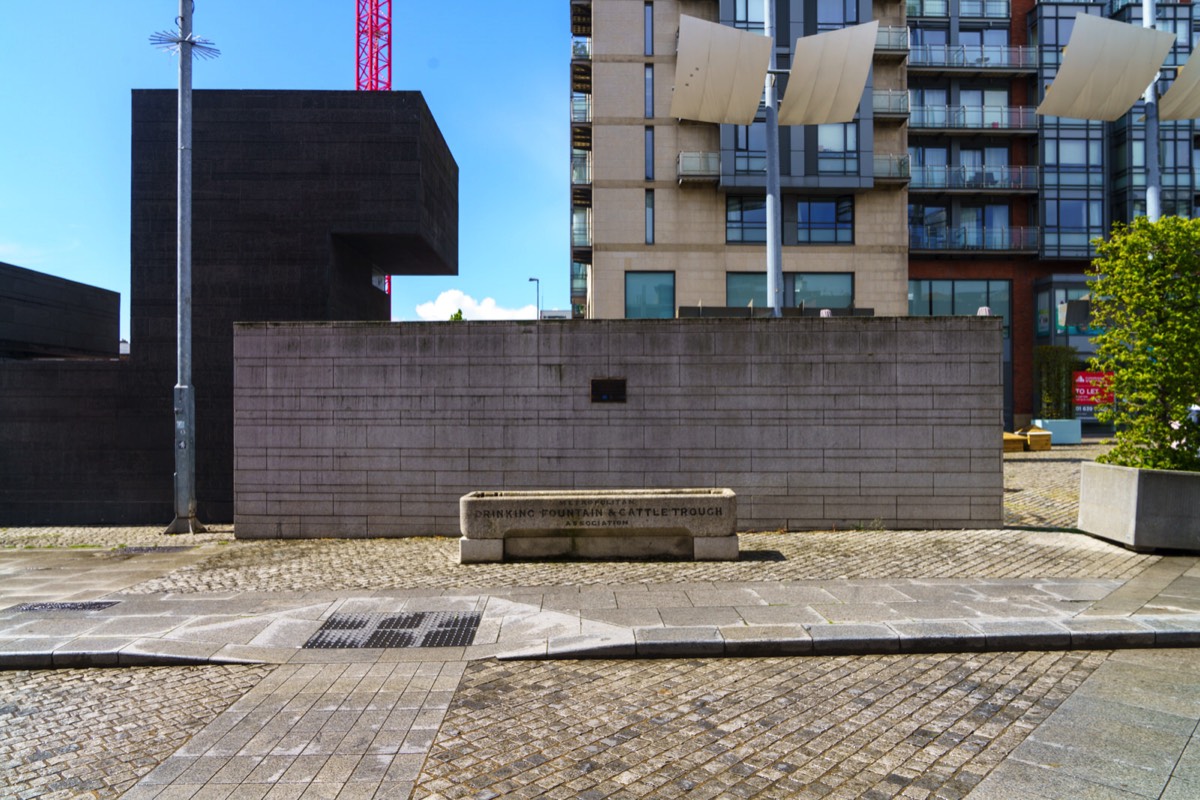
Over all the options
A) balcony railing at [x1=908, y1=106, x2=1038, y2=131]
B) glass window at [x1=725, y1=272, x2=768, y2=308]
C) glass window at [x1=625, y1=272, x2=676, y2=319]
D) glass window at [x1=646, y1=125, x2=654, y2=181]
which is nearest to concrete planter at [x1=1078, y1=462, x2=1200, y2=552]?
glass window at [x1=725, y1=272, x2=768, y2=308]

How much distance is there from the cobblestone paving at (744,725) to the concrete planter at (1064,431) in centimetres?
3499

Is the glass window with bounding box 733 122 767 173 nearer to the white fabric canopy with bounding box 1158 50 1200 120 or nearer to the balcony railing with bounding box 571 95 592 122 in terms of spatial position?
the balcony railing with bounding box 571 95 592 122

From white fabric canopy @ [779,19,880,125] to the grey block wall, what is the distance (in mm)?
7053

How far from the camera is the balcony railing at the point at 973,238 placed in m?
43.9

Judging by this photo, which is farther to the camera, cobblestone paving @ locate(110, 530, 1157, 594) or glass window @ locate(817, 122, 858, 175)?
glass window @ locate(817, 122, 858, 175)

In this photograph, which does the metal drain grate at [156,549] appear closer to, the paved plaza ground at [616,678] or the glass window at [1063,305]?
the paved plaza ground at [616,678]

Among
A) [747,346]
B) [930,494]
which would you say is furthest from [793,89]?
[930,494]

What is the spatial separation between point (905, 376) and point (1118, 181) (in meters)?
42.5

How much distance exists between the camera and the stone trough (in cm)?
1053

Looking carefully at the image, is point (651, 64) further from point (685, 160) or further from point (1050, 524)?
A: point (1050, 524)

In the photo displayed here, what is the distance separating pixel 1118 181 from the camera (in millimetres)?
44969

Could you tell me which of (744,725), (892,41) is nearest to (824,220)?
(892,41)

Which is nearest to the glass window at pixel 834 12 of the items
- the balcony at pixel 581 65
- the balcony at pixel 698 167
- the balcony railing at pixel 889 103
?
the balcony railing at pixel 889 103

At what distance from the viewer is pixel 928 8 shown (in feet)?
149
